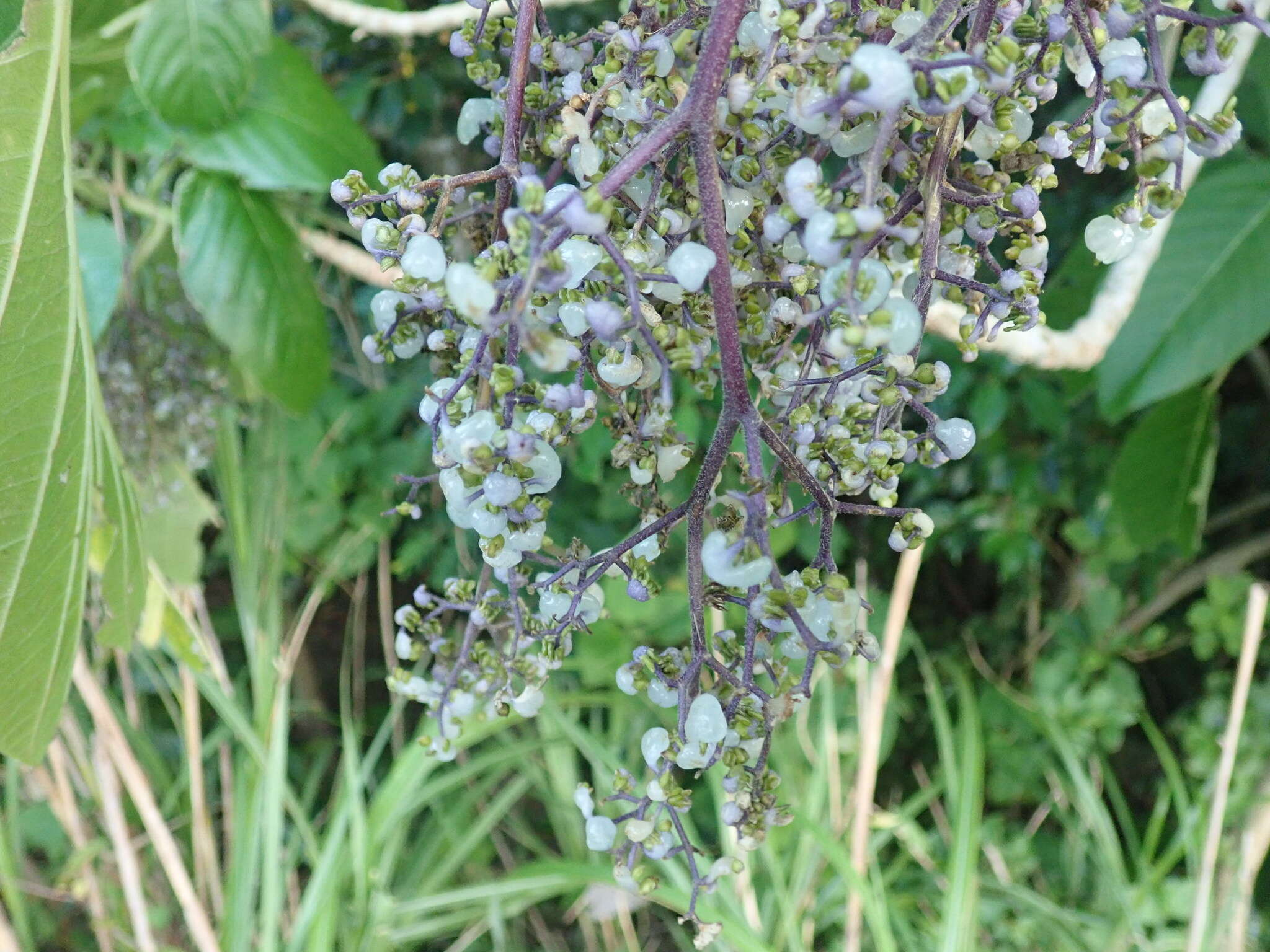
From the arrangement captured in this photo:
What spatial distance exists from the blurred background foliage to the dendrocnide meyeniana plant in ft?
1.08

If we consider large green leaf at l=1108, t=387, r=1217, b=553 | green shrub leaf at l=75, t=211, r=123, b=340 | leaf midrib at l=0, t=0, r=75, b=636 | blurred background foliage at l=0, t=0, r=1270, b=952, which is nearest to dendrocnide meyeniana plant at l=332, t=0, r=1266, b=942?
leaf midrib at l=0, t=0, r=75, b=636

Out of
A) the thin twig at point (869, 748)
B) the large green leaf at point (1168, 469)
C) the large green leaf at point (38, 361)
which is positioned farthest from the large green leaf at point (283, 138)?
the large green leaf at point (1168, 469)

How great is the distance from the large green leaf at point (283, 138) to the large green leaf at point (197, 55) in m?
0.02

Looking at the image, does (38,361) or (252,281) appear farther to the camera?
(252,281)

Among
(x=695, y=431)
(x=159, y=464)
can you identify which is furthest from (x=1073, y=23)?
(x=159, y=464)

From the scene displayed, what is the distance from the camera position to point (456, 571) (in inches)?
47.1

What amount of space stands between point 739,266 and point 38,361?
0.80 ft

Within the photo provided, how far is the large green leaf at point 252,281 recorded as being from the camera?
0.59 metres

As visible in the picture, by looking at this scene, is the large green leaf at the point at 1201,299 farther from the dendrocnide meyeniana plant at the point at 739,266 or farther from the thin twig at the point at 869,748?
the dendrocnide meyeniana plant at the point at 739,266

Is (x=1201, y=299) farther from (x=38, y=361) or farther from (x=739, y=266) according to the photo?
(x=38, y=361)

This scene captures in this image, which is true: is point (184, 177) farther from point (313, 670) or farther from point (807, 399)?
point (313, 670)

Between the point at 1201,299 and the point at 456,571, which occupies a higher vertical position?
the point at 1201,299

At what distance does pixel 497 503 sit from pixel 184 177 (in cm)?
50

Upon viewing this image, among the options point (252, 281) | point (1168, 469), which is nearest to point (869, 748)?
point (1168, 469)
